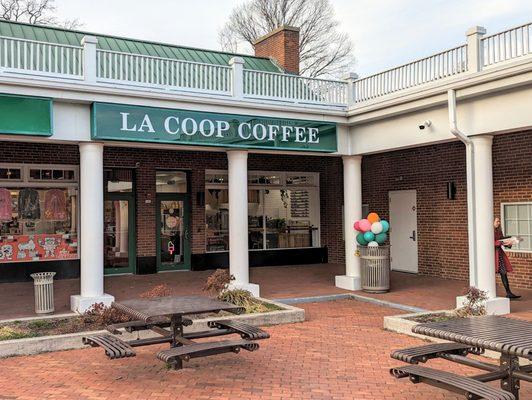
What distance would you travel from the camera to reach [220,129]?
10719 millimetres

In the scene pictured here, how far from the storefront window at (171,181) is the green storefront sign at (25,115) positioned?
6.46 meters

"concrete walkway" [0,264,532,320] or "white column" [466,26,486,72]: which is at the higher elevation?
"white column" [466,26,486,72]

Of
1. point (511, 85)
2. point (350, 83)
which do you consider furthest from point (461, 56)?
point (350, 83)

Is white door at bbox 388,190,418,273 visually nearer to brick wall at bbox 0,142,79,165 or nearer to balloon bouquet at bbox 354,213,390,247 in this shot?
balloon bouquet at bbox 354,213,390,247

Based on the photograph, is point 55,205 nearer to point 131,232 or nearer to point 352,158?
point 131,232

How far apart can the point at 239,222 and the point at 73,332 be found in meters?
4.34

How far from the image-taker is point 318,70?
106 feet

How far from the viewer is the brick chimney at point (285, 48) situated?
19.0 metres

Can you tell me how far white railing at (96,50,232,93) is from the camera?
32.4 ft

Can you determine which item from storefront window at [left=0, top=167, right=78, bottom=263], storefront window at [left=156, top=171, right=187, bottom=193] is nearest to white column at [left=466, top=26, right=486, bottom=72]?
storefront window at [left=156, top=171, right=187, bottom=193]

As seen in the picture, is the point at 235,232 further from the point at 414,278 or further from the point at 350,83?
the point at 414,278

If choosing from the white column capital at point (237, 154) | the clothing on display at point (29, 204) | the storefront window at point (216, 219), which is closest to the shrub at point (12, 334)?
the white column capital at point (237, 154)

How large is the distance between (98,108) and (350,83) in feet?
18.5

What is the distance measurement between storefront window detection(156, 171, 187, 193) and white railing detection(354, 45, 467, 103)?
5.98 meters
